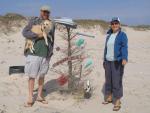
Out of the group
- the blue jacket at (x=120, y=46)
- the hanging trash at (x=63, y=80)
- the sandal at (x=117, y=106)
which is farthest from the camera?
the hanging trash at (x=63, y=80)

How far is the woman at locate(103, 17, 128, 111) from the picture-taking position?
819 cm

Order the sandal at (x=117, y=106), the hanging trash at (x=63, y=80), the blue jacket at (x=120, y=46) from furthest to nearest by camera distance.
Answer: the hanging trash at (x=63, y=80) < the sandal at (x=117, y=106) < the blue jacket at (x=120, y=46)

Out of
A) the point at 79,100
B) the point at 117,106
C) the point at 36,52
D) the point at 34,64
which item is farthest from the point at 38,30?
the point at 117,106

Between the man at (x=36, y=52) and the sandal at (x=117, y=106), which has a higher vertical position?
the man at (x=36, y=52)

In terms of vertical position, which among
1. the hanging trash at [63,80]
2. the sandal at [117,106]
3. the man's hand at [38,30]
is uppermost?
the man's hand at [38,30]

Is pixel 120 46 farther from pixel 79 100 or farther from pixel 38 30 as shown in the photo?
pixel 38 30

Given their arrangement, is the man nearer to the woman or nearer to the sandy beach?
the sandy beach

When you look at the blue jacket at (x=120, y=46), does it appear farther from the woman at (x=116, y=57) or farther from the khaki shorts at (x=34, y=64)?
the khaki shorts at (x=34, y=64)

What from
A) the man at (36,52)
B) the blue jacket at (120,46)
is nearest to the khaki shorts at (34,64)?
the man at (36,52)

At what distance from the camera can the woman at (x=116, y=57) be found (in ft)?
26.9

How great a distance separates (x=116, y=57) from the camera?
8.22 metres

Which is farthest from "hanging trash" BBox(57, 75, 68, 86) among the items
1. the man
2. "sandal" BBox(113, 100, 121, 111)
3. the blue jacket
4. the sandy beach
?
the blue jacket

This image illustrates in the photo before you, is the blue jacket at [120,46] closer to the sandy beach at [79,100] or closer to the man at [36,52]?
the sandy beach at [79,100]

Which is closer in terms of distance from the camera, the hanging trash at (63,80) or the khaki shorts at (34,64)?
the khaki shorts at (34,64)
